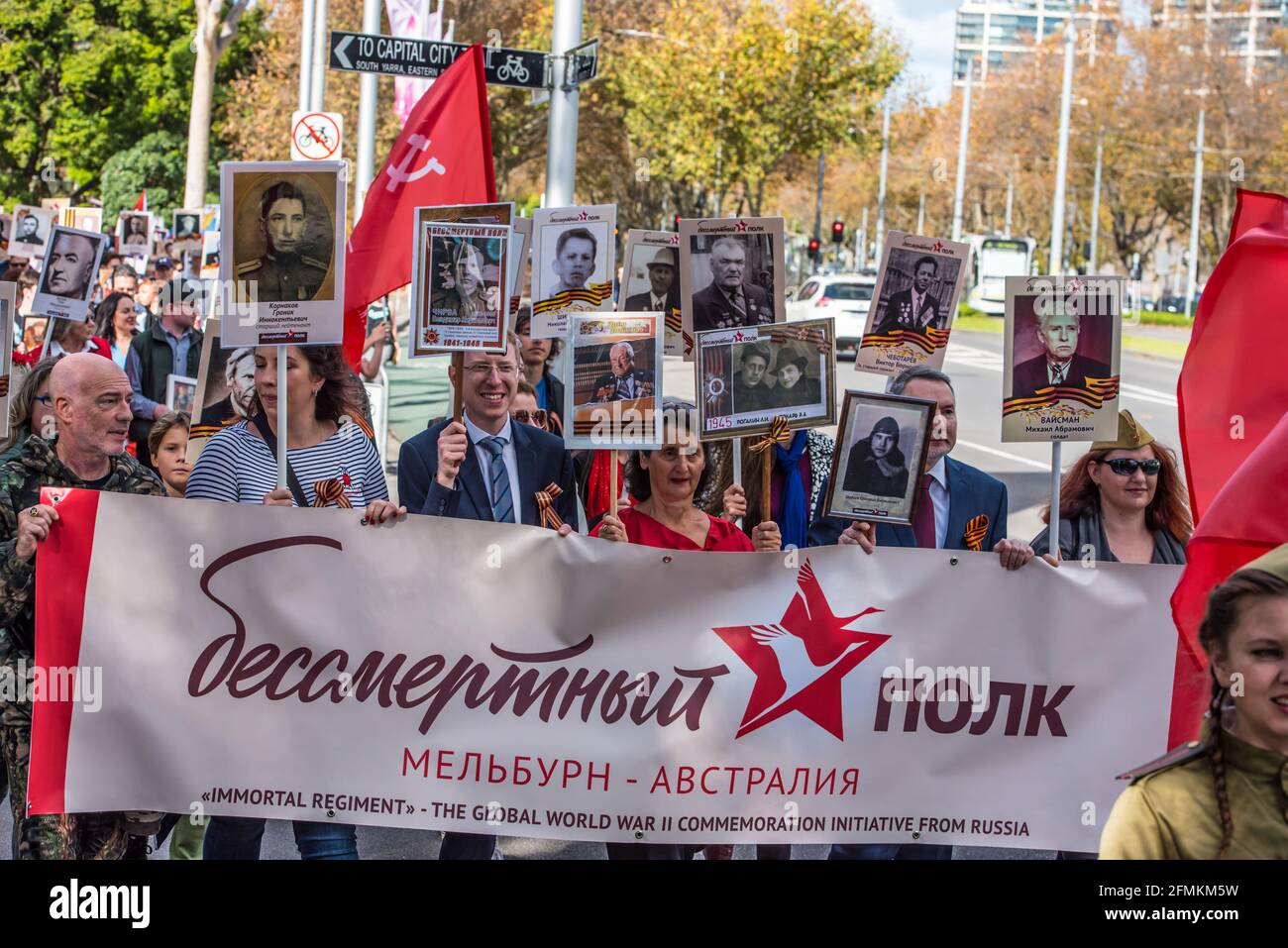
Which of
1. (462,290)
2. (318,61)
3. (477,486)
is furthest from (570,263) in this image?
(318,61)

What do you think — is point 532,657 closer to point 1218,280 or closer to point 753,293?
point 753,293

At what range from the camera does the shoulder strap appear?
16.7 ft

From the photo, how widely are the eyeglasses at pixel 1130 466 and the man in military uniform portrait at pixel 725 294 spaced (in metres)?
1.24

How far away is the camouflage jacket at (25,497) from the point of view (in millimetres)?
4496

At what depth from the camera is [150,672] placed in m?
4.55

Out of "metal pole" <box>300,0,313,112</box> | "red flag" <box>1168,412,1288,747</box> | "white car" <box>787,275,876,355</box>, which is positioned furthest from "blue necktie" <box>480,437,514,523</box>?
"white car" <box>787,275,876,355</box>

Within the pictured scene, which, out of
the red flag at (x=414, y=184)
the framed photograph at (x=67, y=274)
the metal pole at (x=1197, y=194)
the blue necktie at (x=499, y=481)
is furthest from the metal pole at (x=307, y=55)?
the metal pole at (x=1197, y=194)

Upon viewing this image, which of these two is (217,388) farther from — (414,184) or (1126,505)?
(1126,505)

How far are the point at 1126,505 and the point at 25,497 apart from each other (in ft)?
10.7

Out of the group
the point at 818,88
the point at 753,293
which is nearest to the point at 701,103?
the point at 818,88

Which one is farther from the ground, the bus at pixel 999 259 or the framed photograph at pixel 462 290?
the bus at pixel 999 259

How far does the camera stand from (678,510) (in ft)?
16.8

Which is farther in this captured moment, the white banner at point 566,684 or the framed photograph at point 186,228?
the framed photograph at point 186,228

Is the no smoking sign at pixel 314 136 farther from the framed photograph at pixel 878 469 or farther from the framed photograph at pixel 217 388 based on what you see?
the framed photograph at pixel 878 469
